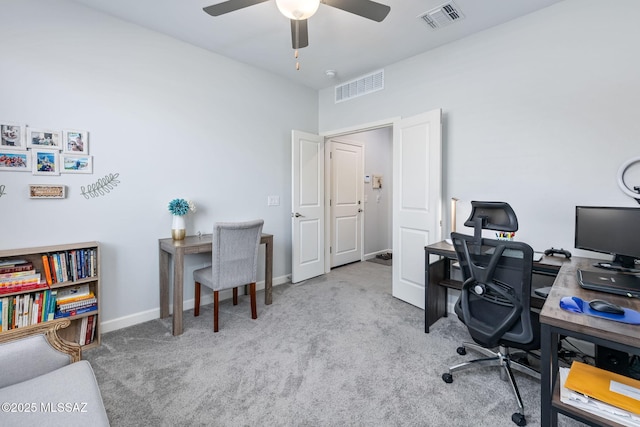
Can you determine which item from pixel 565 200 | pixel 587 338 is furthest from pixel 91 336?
pixel 565 200

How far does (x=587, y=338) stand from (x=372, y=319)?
1914 millimetres

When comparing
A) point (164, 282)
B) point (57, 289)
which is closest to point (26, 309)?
point (57, 289)

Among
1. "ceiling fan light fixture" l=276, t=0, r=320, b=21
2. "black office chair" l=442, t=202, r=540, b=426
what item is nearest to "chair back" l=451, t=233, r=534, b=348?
"black office chair" l=442, t=202, r=540, b=426

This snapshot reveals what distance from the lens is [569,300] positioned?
122cm

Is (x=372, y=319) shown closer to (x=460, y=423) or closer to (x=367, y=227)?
(x=460, y=423)

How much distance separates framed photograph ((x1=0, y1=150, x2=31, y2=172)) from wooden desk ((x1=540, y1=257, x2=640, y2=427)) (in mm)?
3408

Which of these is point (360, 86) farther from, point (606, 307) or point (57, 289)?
point (57, 289)

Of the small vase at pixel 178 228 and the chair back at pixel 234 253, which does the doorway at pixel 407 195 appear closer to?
the chair back at pixel 234 253

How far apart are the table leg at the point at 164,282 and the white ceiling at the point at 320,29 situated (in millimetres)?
2147

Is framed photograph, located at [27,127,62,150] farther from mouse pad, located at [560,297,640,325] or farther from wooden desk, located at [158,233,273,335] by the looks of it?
mouse pad, located at [560,297,640,325]

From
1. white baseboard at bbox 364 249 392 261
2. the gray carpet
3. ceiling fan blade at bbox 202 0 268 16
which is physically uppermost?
ceiling fan blade at bbox 202 0 268 16

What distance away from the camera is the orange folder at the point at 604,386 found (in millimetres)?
1102

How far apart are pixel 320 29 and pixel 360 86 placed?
1216 millimetres

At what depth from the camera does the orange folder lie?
1.10 meters
